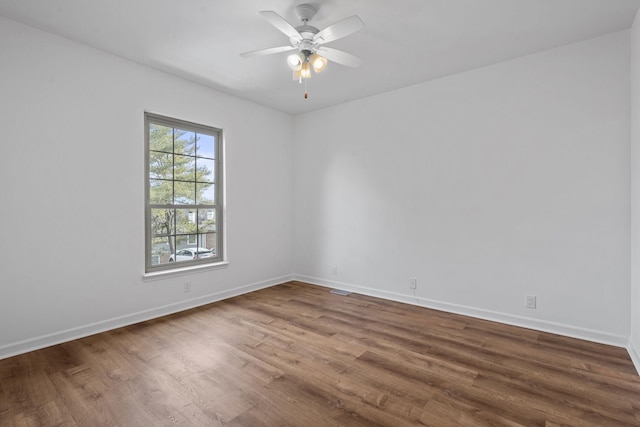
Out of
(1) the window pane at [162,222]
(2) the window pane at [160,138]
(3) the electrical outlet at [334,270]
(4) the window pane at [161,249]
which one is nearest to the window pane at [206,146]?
(2) the window pane at [160,138]

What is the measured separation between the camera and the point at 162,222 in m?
3.72

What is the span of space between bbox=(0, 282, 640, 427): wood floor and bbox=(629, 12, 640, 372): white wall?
20 cm

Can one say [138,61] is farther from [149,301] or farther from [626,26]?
[626,26]

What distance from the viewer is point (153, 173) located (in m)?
3.63

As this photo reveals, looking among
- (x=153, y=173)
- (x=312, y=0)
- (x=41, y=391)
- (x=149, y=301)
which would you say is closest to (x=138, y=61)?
(x=153, y=173)

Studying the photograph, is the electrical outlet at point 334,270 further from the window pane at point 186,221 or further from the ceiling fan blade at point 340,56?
the ceiling fan blade at point 340,56

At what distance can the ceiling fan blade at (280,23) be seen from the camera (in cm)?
211

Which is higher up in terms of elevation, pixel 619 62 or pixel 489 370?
pixel 619 62

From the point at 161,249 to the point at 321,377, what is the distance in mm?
2512

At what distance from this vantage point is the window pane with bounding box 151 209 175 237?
11.9ft

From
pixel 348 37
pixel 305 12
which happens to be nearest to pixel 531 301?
pixel 348 37

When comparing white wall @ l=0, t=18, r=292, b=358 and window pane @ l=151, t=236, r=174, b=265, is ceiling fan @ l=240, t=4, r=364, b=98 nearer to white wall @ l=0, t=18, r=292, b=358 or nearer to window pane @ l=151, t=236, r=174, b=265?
white wall @ l=0, t=18, r=292, b=358

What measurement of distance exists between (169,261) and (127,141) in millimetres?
1454

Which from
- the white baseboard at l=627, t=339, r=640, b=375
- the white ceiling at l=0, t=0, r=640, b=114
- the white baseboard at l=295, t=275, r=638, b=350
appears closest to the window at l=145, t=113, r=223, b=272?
the white ceiling at l=0, t=0, r=640, b=114
